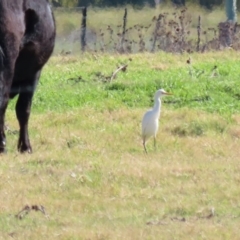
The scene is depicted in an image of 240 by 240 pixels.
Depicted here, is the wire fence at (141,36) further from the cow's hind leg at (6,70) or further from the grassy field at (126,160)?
the cow's hind leg at (6,70)

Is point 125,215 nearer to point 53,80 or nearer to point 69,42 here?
point 53,80

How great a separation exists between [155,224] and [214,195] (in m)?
1.17

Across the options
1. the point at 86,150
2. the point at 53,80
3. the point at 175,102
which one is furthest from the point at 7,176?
the point at 53,80

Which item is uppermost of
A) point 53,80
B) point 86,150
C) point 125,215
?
point 125,215

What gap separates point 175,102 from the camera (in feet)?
45.6

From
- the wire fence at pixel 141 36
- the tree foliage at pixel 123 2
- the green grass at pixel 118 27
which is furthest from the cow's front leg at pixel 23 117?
the tree foliage at pixel 123 2

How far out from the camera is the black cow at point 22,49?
9.63 metres

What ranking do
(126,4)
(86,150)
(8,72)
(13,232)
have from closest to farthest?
(13,232) → (8,72) → (86,150) → (126,4)

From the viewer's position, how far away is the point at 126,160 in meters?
9.93

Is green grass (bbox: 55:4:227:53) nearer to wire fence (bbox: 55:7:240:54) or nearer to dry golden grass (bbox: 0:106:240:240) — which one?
wire fence (bbox: 55:7:240:54)

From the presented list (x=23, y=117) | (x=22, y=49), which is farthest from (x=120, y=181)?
(x=23, y=117)

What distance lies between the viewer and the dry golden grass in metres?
7.26

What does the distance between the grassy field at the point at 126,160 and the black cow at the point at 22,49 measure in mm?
523

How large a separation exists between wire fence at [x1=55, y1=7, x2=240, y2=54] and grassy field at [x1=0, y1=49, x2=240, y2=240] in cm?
407
